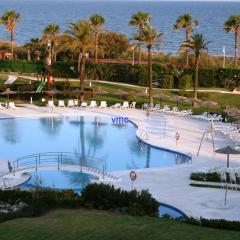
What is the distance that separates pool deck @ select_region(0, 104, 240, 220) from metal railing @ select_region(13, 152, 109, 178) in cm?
105

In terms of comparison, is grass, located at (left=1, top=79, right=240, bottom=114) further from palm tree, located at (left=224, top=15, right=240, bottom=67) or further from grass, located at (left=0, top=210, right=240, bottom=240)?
grass, located at (left=0, top=210, right=240, bottom=240)

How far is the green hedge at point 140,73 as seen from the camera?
5197cm

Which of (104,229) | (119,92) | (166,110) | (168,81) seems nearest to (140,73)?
(168,81)

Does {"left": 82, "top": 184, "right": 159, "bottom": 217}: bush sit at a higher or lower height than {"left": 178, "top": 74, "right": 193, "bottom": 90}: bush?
lower

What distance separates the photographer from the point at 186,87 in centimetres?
5172

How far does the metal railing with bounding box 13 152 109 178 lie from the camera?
27294mm

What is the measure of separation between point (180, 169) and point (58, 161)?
5.63 meters

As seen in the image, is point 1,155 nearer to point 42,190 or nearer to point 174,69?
point 42,190

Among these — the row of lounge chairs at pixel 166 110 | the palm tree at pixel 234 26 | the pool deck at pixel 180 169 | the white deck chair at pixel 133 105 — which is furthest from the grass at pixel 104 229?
the palm tree at pixel 234 26

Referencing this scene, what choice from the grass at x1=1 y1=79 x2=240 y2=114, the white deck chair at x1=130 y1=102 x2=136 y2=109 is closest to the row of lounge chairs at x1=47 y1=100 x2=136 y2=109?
the white deck chair at x1=130 y1=102 x2=136 y2=109

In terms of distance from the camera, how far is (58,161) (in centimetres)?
2741

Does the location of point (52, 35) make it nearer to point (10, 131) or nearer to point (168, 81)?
point (168, 81)

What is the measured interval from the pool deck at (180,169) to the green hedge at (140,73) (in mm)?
10564

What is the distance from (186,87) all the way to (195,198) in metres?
30.0
